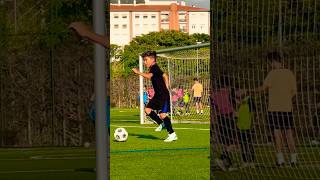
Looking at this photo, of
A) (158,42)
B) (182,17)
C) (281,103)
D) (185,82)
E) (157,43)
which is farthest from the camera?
(182,17)

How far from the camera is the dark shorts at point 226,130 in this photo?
9258 millimetres

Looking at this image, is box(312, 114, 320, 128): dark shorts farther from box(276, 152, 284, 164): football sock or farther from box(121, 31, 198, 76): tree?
box(121, 31, 198, 76): tree

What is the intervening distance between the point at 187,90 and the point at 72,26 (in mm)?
19964

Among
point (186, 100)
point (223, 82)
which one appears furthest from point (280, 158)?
point (186, 100)

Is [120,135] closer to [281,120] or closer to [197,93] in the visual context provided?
[281,120]

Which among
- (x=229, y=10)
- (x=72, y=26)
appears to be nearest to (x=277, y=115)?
(x=229, y=10)

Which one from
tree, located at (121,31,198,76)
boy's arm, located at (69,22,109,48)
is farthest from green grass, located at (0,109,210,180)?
tree, located at (121,31,198,76)

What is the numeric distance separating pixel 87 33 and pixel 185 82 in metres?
19.7

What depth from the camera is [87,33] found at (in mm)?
3787

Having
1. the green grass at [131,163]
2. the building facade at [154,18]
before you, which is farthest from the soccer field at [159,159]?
the building facade at [154,18]

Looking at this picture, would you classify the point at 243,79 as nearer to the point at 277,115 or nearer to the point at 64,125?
the point at 277,115

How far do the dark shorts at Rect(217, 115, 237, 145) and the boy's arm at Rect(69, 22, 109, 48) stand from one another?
5.40 metres

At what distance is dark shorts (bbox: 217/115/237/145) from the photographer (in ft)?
30.4

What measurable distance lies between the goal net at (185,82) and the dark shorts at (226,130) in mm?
11738
